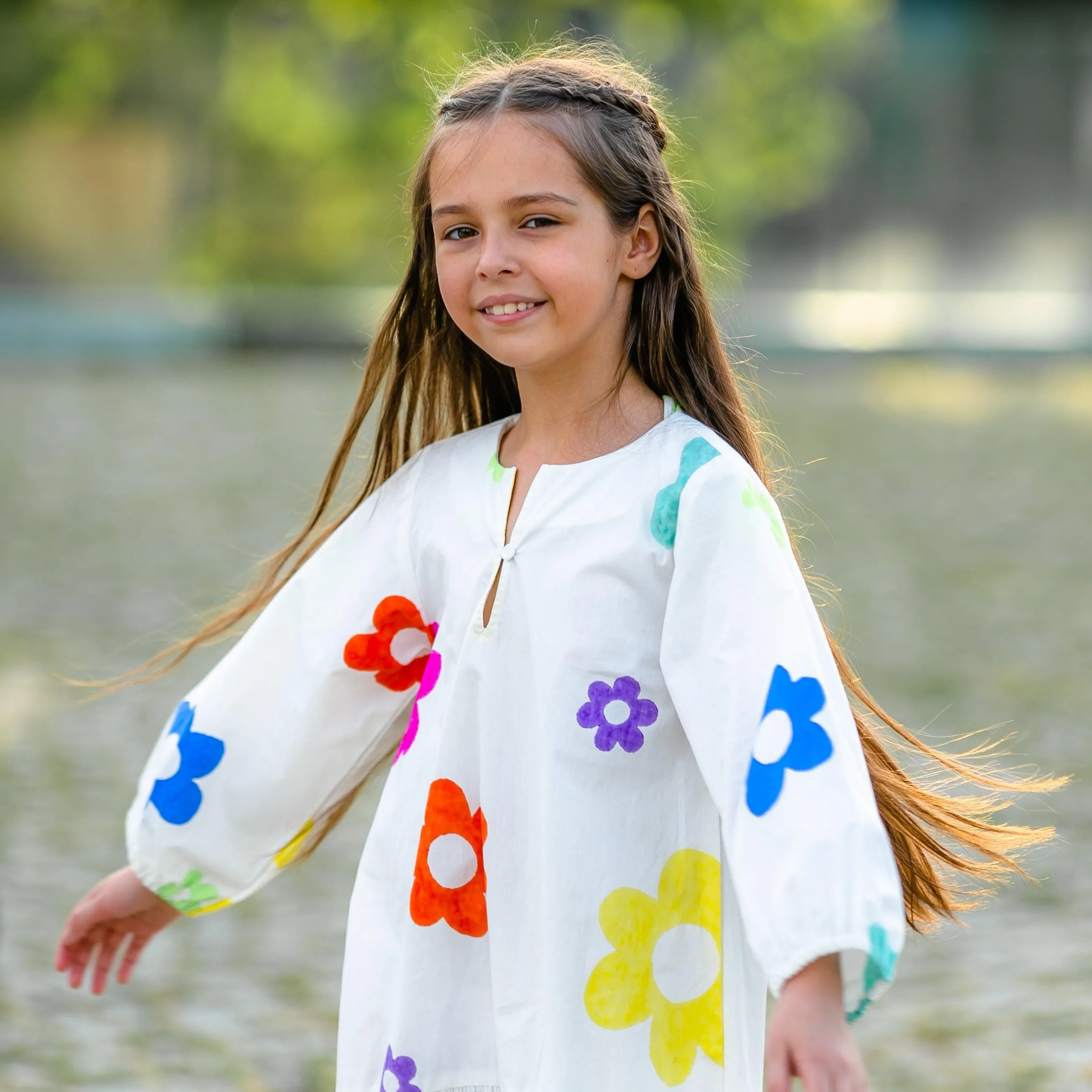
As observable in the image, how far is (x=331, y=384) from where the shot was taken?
1418cm

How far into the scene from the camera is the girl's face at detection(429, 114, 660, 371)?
1596 millimetres

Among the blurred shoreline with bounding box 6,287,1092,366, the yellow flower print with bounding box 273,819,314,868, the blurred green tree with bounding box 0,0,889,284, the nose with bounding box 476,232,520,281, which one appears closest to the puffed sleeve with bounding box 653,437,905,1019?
the nose with bounding box 476,232,520,281

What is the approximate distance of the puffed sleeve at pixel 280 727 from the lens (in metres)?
1.83

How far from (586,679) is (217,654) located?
4.36m

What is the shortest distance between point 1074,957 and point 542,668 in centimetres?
218

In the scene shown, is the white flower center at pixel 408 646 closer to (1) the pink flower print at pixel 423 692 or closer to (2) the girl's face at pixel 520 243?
(1) the pink flower print at pixel 423 692

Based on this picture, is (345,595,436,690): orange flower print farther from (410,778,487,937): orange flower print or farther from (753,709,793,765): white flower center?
(753,709,793,765): white flower center

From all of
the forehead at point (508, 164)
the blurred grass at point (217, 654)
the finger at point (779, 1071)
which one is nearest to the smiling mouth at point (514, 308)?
the forehead at point (508, 164)

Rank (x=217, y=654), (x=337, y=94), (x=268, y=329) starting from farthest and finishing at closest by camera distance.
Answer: (x=337, y=94), (x=268, y=329), (x=217, y=654)

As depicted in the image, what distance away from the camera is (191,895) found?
190 cm

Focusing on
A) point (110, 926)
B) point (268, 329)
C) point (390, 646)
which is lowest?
point (110, 926)

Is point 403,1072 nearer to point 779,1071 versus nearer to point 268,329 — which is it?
point 779,1071

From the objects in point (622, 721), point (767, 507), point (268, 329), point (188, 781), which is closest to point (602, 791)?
point (622, 721)

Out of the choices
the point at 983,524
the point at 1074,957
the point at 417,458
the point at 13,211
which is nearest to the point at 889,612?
the point at 983,524
